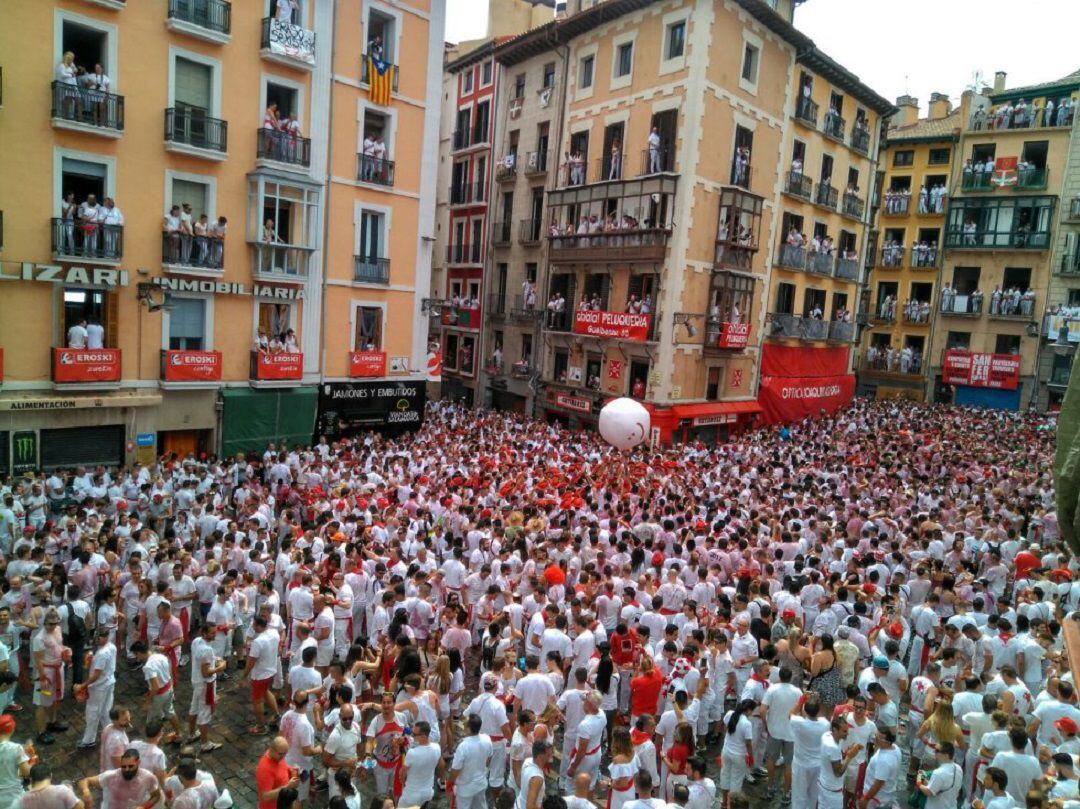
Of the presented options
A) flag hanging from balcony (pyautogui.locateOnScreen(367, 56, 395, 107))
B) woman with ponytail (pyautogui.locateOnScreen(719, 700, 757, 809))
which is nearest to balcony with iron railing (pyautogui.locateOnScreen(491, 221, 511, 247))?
flag hanging from balcony (pyautogui.locateOnScreen(367, 56, 395, 107))

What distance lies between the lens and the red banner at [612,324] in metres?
26.5

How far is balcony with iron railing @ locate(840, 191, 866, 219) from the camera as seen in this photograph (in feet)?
115

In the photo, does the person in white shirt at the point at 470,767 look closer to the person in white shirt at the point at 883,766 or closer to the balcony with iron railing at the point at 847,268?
the person in white shirt at the point at 883,766

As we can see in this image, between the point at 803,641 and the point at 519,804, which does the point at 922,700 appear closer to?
the point at 803,641

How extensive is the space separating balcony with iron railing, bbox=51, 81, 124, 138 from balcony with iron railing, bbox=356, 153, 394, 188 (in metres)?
7.03

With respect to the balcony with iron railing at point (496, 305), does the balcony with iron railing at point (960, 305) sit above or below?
above

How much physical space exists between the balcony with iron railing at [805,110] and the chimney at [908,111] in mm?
19775

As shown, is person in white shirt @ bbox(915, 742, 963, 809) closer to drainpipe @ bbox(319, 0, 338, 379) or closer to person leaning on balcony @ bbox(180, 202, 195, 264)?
person leaning on balcony @ bbox(180, 202, 195, 264)

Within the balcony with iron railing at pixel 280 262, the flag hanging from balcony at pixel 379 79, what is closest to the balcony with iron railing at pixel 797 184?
the flag hanging from balcony at pixel 379 79

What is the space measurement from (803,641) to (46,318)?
18.2 meters

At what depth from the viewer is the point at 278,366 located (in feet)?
72.1

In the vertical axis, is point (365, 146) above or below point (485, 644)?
above

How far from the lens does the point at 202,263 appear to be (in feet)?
65.8

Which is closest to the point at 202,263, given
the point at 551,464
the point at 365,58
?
the point at 365,58
